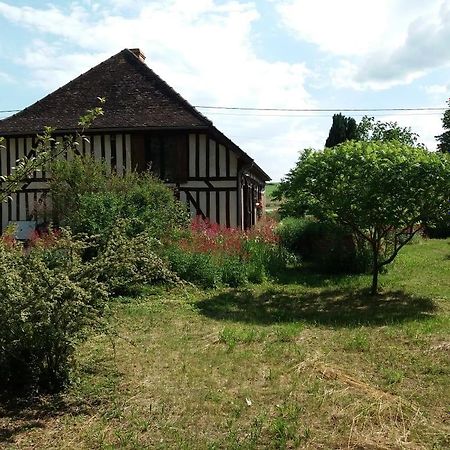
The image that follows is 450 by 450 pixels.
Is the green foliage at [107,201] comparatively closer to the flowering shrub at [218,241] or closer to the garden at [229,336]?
the garden at [229,336]

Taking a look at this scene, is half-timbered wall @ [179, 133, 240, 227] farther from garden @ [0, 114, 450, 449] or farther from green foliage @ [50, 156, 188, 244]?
garden @ [0, 114, 450, 449]

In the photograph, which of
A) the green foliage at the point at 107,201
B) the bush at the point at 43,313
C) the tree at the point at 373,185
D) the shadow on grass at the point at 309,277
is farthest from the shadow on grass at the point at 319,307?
the bush at the point at 43,313

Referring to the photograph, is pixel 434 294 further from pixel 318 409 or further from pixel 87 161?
pixel 87 161

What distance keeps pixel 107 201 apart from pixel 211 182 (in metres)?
5.45

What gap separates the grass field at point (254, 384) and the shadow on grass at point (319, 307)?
0.04m

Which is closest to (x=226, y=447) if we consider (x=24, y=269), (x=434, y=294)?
(x=24, y=269)

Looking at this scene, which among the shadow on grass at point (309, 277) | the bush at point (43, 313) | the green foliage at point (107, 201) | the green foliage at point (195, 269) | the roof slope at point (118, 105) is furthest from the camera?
the roof slope at point (118, 105)

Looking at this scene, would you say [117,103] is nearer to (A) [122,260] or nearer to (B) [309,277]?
(B) [309,277]

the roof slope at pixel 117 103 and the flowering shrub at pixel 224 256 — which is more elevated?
the roof slope at pixel 117 103

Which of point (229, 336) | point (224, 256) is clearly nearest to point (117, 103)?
point (224, 256)

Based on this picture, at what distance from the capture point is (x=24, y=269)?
4.36m

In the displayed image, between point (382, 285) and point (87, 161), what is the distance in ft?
24.9

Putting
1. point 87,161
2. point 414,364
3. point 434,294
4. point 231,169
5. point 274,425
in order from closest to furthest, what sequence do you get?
1. point 274,425
2. point 414,364
3. point 434,294
4. point 87,161
5. point 231,169

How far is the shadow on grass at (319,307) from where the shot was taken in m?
7.44
